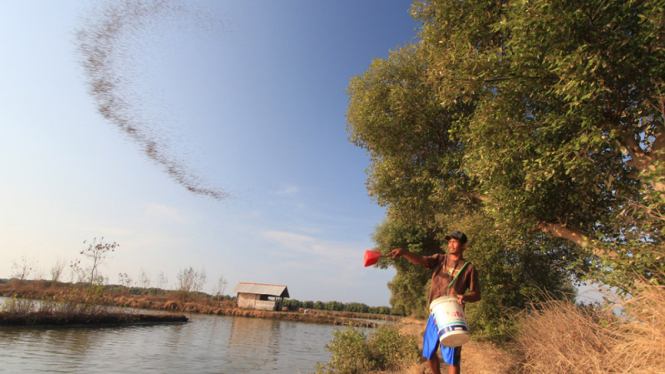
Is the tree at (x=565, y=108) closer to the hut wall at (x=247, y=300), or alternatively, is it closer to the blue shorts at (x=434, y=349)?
the blue shorts at (x=434, y=349)

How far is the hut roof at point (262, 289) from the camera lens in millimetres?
52812

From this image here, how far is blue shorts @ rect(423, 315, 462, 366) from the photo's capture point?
13.7 ft

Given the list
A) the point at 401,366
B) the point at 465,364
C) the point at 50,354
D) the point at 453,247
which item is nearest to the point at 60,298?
the point at 50,354

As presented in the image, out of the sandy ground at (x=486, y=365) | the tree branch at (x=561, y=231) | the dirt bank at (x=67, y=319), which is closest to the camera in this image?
the tree branch at (x=561, y=231)

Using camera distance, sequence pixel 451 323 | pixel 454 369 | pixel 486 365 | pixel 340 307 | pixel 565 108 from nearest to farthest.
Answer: pixel 451 323, pixel 454 369, pixel 565 108, pixel 486 365, pixel 340 307

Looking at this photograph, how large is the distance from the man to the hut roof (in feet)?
168

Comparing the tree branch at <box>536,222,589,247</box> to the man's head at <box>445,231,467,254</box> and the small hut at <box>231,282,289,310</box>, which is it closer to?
the man's head at <box>445,231,467,254</box>

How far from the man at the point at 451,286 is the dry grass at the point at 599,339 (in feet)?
5.17

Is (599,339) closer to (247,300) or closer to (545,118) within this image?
(545,118)

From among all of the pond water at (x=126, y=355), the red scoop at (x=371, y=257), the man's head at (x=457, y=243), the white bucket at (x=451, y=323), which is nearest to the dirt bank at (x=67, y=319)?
the pond water at (x=126, y=355)

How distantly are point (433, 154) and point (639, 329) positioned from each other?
6.34 meters

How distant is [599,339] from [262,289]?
5377 centimetres

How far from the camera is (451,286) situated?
14.7 feet

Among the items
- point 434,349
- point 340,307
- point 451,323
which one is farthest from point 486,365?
point 340,307
